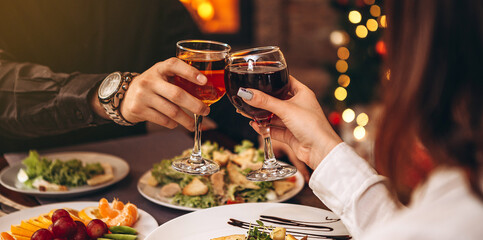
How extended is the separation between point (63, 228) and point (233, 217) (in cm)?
48

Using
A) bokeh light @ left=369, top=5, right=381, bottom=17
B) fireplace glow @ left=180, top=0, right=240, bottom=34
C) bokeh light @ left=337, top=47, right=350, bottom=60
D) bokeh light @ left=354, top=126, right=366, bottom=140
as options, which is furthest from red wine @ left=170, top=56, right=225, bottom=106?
fireplace glow @ left=180, top=0, right=240, bottom=34

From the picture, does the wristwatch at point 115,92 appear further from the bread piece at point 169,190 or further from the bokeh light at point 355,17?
the bokeh light at point 355,17

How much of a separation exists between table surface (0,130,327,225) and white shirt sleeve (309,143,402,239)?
14.4 inches

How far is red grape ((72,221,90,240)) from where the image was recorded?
1.21 metres

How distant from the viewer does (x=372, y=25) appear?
3.88 meters

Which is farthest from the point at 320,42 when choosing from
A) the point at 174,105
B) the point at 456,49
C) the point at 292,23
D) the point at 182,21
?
the point at 456,49

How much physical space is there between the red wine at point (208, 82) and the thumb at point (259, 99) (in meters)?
0.12

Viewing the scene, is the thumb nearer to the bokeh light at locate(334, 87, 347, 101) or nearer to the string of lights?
the string of lights

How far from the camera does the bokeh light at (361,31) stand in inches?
156

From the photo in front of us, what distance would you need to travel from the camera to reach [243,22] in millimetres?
6281

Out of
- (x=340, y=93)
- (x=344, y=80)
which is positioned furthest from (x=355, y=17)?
(x=340, y=93)

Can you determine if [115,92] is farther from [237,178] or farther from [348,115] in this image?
[348,115]

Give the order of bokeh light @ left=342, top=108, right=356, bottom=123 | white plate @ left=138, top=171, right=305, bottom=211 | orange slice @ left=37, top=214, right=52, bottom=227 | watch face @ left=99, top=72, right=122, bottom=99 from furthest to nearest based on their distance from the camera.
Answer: bokeh light @ left=342, top=108, right=356, bottom=123 < white plate @ left=138, top=171, right=305, bottom=211 < watch face @ left=99, top=72, right=122, bottom=99 < orange slice @ left=37, top=214, right=52, bottom=227

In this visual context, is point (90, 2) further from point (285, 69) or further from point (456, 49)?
point (456, 49)
